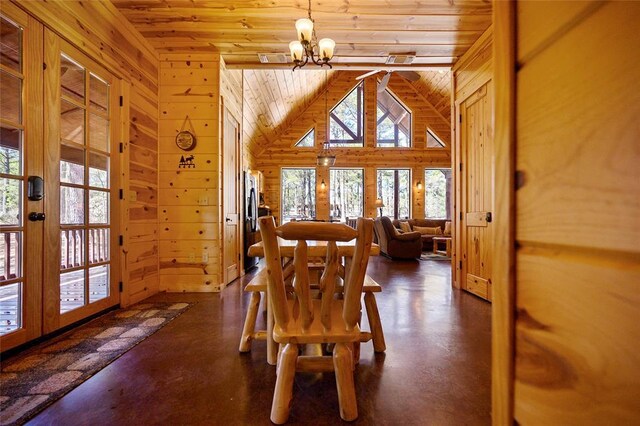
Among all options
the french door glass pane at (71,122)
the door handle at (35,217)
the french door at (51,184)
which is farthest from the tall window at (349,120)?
the door handle at (35,217)

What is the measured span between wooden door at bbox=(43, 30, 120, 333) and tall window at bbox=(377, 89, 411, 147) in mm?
7678

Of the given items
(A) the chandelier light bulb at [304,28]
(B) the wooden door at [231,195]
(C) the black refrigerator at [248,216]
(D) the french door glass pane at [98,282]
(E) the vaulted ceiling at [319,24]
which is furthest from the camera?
(C) the black refrigerator at [248,216]

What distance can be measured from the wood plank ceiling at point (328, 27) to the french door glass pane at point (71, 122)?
4.03ft

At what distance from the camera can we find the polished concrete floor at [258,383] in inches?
51.0

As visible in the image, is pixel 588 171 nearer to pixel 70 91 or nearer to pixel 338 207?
pixel 70 91

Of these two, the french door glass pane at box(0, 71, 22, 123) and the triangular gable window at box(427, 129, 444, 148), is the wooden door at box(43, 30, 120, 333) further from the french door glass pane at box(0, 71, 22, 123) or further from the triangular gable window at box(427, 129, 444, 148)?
the triangular gable window at box(427, 129, 444, 148)

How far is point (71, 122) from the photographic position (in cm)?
228

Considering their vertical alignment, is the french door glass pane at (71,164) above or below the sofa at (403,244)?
above

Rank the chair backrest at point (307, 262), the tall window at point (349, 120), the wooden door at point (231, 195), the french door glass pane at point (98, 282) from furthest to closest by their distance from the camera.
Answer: the tall window at point (349, 120), the wooden door at point (231, 195), the french door glass pane at point (98, 282), the chair backrest at point (307, 262)

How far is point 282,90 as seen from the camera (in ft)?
21.3

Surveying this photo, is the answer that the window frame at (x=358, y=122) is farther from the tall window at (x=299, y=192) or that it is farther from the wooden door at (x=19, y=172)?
the wooden door at (x=19, y=172)

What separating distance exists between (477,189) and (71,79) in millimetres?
3887

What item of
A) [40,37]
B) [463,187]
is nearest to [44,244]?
[40,37]

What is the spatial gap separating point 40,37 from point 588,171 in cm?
302
